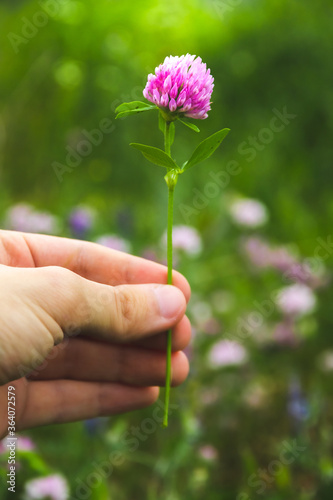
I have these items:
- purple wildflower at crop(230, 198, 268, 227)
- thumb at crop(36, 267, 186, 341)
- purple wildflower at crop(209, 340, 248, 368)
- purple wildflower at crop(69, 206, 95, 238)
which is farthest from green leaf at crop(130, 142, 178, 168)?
purple wildflower at crop(230, 198, 268, 227)

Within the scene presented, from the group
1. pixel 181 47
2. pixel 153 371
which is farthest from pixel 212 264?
pixel 181 47

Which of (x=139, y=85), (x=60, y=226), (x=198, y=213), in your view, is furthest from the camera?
(x=139, y=85)

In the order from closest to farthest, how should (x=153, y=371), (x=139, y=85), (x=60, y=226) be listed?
(x=153, y=371), (x=60, y=226), (x=139, y=85)

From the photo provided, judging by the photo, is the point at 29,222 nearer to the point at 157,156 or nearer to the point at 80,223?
the point at 80,223

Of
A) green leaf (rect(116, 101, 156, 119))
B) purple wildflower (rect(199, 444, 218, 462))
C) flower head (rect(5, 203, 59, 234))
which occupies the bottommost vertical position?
purple wildflower (rect(199, 444, 218, 462))

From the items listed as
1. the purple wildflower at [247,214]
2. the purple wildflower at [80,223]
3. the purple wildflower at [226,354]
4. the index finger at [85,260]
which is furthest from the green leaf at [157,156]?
the purple wildflower at [247,214]

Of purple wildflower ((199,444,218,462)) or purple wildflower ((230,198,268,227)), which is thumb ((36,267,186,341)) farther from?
purple wildflower ((230,198,268,227))

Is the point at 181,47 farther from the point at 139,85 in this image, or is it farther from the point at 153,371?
the point at 153,371
